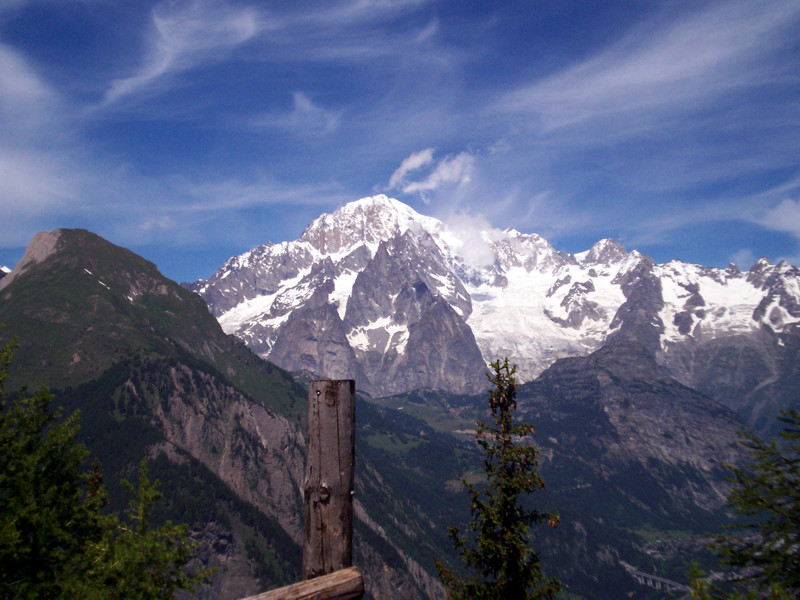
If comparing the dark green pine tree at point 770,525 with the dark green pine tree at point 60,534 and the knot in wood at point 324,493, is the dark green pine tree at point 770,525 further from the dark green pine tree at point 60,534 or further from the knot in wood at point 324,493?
the dark green pine tree at point 60,534

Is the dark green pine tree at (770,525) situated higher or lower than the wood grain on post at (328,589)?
lower

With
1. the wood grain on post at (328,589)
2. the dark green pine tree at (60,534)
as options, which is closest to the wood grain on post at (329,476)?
the wood grain on post at (328,589)

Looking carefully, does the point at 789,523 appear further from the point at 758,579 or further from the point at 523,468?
the point at 523,468

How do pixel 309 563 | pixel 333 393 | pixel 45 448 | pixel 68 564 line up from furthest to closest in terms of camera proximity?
1. pixel 45 448
2. pixel 68 564
3. pixel 333 393
4. pixel 309 563

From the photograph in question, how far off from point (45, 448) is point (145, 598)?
693cm

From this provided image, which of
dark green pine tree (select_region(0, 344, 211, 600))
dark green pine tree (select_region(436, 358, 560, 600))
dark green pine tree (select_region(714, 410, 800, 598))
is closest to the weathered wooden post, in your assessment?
dark green pine tree (select_region(0, 344, 211, 600))

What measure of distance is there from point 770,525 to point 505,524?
30.5ft

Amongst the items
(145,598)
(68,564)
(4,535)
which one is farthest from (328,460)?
(68,564)

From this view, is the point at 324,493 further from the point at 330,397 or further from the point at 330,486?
the point at 330,397

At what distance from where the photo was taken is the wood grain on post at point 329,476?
28.5 ft

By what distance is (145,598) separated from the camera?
16.1 meters

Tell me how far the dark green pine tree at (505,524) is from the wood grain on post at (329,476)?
45.2 feet

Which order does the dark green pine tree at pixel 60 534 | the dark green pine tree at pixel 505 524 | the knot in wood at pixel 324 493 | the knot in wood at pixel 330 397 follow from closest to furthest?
the knot in wood at pixel 324 493
the knot in wood at pixel 330 397
the dark green pine tree at pixel 60 534
the dark green pine tree at pixel 505 524

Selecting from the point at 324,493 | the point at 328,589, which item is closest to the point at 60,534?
the point at 324,493
